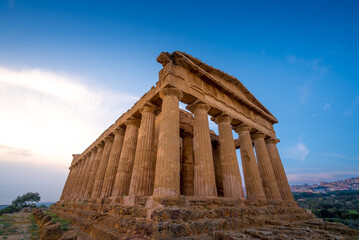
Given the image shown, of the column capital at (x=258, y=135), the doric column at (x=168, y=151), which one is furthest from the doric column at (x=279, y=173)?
the doric column at (x=168, y=151)

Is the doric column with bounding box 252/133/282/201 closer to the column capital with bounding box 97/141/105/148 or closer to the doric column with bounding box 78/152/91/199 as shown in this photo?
the column capital with bounding box 97/141/105/148

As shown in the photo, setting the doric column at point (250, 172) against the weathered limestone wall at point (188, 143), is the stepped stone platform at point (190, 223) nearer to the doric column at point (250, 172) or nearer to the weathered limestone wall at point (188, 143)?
the weathered limestone wall at point (188, 143)

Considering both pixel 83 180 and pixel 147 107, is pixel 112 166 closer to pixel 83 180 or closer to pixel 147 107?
pixel 147 107

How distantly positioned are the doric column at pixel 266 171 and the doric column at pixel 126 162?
36.6ft

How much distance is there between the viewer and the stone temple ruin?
18.1 feet

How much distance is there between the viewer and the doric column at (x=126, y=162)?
10.7m

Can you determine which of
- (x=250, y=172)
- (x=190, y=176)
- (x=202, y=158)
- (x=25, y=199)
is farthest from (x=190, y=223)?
(x=25, y=199)

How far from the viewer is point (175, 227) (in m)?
4.69

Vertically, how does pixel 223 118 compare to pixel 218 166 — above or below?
above

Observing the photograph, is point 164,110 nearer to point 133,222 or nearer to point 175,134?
point 175,134

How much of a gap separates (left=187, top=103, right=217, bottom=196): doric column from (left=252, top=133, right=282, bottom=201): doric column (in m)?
7.37

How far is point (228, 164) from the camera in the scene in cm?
1022

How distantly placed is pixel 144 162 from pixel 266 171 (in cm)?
1070

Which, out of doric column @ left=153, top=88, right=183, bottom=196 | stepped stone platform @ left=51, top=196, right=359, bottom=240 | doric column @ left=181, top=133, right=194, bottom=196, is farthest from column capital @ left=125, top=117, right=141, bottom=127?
stepped stone platform @ left=51, top=196, right=359, bottom=240
